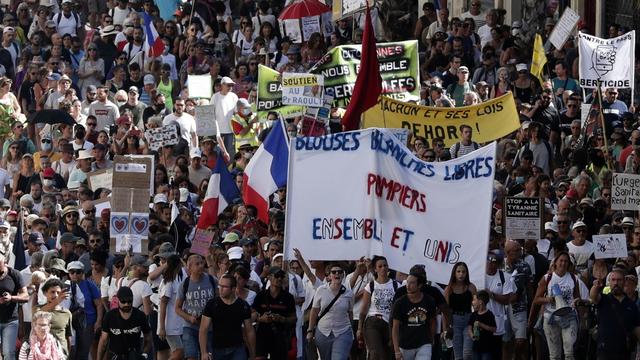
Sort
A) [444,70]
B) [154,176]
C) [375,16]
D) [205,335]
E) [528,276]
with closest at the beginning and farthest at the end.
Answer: [205,335]
[528,276]
[154,176]
[444,70]
[375,16]

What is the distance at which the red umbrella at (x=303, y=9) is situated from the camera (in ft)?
120

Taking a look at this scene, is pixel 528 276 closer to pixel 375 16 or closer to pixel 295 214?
pixel 295 214

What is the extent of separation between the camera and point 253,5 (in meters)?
39.6

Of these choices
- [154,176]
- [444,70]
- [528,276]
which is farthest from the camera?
[444,70]

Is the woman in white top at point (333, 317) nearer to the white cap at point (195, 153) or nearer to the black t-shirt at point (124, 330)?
the black t-shirt at point (124, 330)

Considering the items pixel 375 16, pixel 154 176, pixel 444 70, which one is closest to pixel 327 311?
pixel 154 176

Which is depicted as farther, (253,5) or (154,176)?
(253,5)

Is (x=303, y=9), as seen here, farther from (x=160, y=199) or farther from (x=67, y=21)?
(x=160, y=199)

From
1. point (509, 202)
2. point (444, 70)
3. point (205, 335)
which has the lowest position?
point (205, 335)

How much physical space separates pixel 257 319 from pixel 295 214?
120cm

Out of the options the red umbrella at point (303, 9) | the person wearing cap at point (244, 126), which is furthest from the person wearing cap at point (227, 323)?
the red umbrella at point (303, 9)

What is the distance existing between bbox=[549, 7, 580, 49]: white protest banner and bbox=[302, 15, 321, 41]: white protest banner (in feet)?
16.4

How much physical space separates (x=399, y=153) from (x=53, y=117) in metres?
9.66

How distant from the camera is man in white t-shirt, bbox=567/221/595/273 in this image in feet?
82.4
